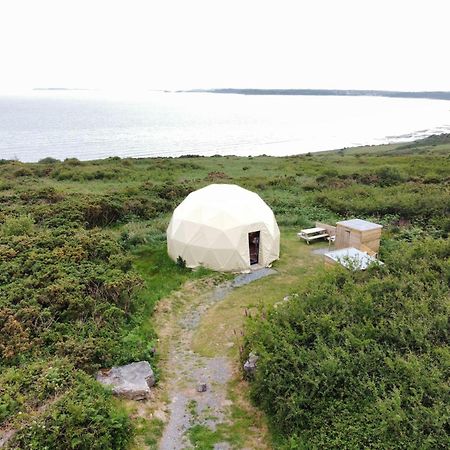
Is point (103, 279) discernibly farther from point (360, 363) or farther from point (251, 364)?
point (360, 363)

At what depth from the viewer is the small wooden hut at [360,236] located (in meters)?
16.8

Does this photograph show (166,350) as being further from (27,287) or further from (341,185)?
(341,185)

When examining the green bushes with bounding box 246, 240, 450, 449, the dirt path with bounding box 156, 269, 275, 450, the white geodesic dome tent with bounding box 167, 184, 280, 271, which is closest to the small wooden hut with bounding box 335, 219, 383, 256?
the white geodesic dome tent with bounding box 167, 184, 280, 271

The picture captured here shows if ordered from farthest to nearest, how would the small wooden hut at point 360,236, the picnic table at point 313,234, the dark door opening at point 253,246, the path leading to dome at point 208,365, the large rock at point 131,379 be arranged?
the picnic table at point 313,234 < the dark door opening at point 253,246 < the small wooden hut at point 360,236 < the large rock at point 131,379 < the path leading to dome at point 208,365

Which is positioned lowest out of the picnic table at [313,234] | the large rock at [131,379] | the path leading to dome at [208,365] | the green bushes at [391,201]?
the path leading to dome at [208,365]

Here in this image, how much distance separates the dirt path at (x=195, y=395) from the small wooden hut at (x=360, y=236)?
23.0 feet

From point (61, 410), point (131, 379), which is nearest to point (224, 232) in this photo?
point (131, 379)

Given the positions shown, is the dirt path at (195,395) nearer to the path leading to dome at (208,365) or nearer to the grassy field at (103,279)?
the path leading to dome at (208,365)

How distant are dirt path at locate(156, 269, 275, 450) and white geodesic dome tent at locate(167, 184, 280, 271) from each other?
3.04m

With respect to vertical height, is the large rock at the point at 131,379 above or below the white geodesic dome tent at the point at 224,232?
below

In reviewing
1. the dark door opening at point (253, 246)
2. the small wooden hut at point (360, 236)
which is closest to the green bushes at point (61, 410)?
the dark door opening at point (253, 246)

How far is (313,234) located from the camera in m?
20.7

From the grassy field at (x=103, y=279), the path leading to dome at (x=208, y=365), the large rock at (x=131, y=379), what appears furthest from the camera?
the large rock at (x=131, y=379)

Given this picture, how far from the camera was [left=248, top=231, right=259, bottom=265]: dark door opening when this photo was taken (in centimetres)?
1758
